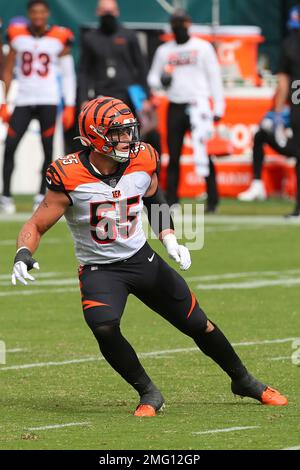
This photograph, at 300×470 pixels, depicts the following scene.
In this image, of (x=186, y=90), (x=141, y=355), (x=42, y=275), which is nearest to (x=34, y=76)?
(x=186, y=90)

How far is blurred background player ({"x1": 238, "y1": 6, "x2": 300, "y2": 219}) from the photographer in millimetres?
15797

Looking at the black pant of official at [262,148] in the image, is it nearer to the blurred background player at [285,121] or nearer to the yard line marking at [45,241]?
the blurred background player at [285,121]

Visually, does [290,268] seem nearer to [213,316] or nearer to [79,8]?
[213,316]

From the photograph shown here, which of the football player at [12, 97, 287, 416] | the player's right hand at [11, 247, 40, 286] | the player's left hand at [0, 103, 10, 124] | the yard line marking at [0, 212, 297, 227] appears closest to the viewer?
the player's right hand at [11, 247, 40, 286]

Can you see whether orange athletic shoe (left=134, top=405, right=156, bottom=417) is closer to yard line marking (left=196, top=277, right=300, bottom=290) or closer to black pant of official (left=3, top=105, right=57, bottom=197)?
yard line marking (left=196, top=277, right=300, bottom=290)

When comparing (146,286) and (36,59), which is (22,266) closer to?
(146,286)

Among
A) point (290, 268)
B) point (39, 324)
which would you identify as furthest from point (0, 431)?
point (290, 268)

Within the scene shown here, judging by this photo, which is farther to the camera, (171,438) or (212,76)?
(212,76)

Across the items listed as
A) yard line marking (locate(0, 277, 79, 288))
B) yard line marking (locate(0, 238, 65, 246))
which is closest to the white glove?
yard line marking (locate(0, 277, 79, 288))

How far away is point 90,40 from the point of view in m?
16.2

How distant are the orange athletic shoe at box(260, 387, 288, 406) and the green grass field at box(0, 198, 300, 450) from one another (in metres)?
0.06

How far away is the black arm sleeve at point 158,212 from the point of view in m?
7.16

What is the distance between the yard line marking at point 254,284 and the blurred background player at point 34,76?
15.5 ft
